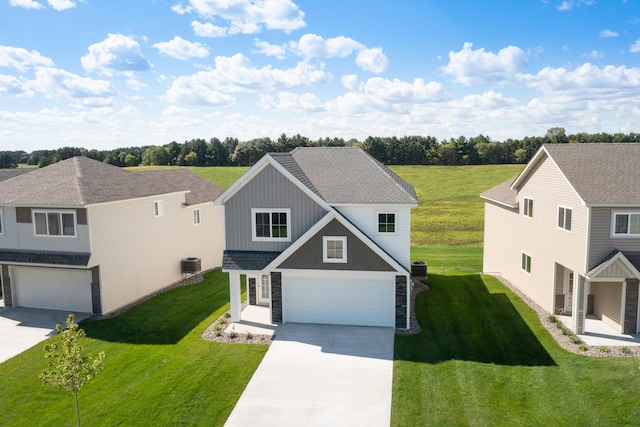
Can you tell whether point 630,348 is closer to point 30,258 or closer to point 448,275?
point 448,275

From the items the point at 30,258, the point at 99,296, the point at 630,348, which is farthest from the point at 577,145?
the point at 30,258

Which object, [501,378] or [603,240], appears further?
[603,240]

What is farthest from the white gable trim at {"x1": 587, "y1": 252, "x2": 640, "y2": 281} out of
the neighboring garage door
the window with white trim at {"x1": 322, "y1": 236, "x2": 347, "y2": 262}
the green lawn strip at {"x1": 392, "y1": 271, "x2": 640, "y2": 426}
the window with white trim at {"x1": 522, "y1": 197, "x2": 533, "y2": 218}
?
the neighboring garage door

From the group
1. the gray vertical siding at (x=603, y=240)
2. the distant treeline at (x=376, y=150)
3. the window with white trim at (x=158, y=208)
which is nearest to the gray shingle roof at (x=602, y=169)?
the gray vertical siding at (x=603, y=240)

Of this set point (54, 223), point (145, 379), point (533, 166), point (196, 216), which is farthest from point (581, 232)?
point (54, 223)

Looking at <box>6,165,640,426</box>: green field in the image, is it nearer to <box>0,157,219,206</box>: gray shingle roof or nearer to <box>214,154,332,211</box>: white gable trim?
<box>0,157,219,206</box>: gray shingle roof

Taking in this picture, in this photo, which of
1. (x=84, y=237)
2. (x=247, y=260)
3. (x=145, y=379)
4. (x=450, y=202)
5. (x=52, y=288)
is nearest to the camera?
(x=145, y=379)

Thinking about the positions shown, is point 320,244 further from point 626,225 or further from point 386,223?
point 626,225
